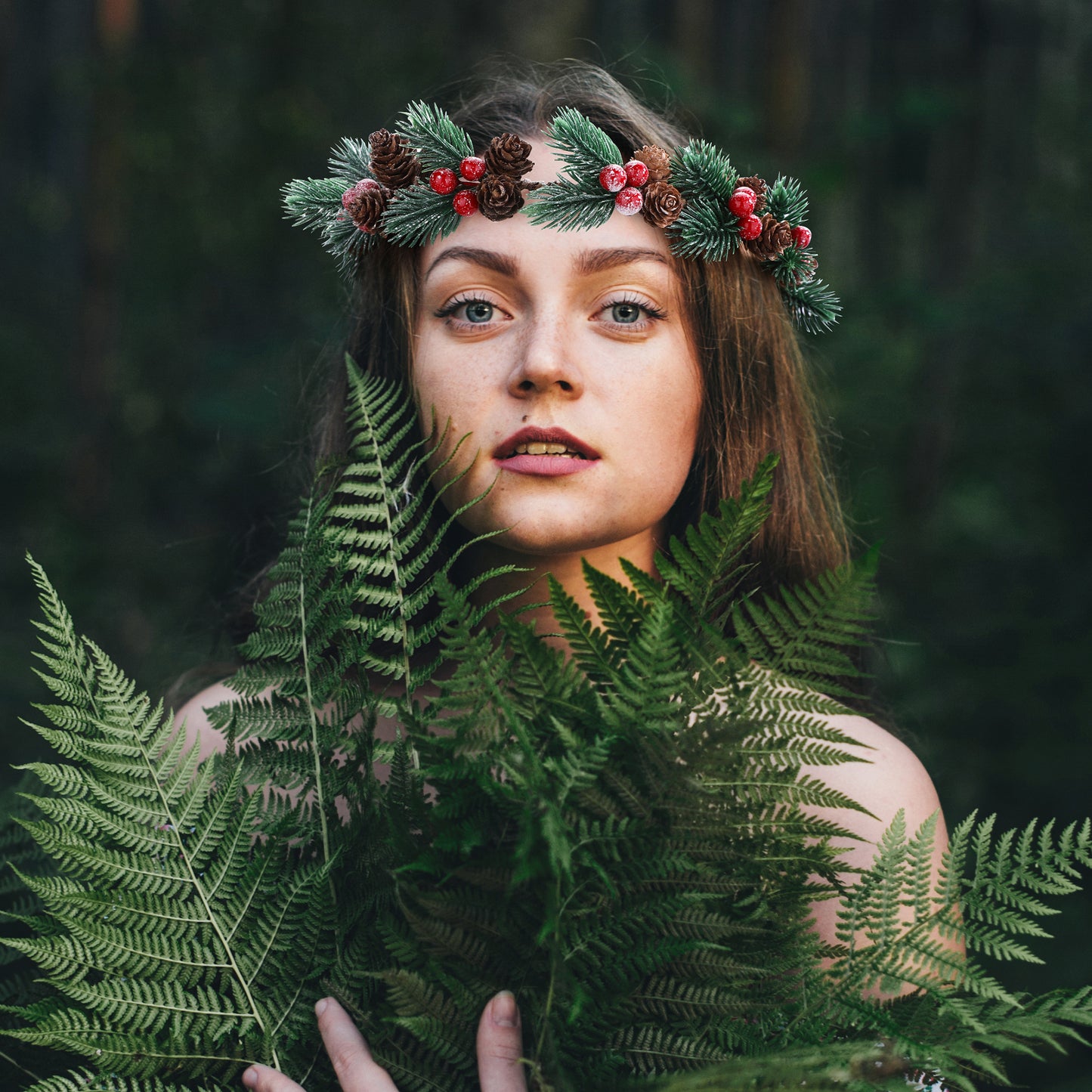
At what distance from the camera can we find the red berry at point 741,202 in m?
1.67

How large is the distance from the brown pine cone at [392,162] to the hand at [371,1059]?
44.3 inches

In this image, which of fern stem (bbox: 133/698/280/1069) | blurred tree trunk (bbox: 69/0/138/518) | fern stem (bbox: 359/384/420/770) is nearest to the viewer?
fern stem (bbox: 133/698/280/1069)

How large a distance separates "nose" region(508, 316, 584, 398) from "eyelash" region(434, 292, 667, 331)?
82 millimetres

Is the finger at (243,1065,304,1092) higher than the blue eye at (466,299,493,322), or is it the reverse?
the blue eye at (466,299,493,322)

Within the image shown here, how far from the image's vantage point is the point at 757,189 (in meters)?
1.71

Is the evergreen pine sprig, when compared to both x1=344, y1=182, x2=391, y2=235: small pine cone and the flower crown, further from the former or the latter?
x1=344, y1=182, x2=391, y2=235: small pine cone

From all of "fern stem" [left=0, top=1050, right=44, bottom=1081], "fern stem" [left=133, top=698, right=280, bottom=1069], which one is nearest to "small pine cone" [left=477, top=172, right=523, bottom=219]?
"fern stem" [left=133, top=698, right=280, bottom=1069]

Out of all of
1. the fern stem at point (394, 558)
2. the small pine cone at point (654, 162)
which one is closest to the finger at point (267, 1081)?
the fern stem at point (394, 558)

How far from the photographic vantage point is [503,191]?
162cm

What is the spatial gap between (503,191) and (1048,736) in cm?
403

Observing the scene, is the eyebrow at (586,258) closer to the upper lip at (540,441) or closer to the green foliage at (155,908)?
the upper lip at (540,441)

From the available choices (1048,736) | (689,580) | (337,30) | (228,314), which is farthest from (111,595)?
(689,580)

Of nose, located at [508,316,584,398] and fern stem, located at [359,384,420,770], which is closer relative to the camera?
fern stem, located at [359,384,420,770]

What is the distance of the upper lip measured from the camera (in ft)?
5.17
